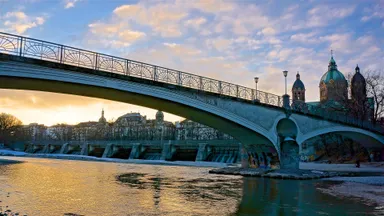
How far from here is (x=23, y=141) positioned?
10650 centimetres

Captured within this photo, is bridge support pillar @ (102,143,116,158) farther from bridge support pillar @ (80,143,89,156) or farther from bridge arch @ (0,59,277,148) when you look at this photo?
bridge arch @ (0,59,277,148)

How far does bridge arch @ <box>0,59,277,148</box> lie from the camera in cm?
1767

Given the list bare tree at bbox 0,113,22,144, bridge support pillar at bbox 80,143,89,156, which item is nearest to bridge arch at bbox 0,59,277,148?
bridge support pillar at bbox 80,143,89,156

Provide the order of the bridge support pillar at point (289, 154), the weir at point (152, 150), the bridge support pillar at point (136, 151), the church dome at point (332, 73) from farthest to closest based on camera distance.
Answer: the church dome at point (332, 73)
the bridge support pillar at point (136, 151)
the weir at point (152, 150)
the bridge support pillar at point (289, 154)

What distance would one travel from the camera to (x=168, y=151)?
6762cm

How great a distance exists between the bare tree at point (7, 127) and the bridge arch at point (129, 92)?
92.3m

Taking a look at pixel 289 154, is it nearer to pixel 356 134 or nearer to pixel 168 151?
pixel 356 134

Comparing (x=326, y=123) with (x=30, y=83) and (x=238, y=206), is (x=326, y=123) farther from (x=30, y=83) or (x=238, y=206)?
(x=30, y=83)

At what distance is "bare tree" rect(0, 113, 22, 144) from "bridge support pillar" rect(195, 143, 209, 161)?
67277 mm

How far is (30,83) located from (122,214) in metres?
11.0

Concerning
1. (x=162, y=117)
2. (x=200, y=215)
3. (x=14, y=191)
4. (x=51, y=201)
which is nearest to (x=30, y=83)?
(x=14, y=191)

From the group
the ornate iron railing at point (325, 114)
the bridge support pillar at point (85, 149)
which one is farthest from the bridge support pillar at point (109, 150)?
the ornate iron railing at point (325, 114)

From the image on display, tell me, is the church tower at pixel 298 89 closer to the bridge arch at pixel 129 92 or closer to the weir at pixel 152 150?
the weir at pixel 152 150

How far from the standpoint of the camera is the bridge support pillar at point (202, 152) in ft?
205
